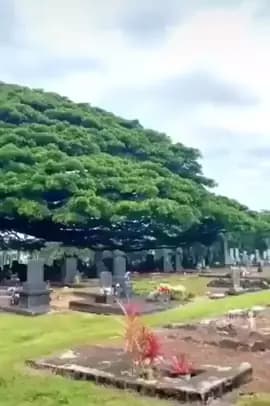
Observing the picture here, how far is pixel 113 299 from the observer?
15.5 metres

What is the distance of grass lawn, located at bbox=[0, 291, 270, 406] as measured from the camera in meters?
5.74

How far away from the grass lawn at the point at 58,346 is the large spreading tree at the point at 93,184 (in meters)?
10.5

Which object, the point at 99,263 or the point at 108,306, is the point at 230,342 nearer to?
the point at 108,306

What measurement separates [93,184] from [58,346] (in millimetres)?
17708

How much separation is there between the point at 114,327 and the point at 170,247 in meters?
25.9

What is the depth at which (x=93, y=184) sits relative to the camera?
1034 inches

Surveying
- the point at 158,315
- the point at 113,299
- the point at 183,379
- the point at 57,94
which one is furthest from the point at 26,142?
the point at 183,379

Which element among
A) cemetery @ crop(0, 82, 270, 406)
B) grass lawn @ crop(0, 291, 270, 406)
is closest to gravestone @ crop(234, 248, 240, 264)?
cemetery @ crop(0, 82, 270, 406)

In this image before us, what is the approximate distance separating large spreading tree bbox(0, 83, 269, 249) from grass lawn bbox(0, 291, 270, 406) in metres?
10.5

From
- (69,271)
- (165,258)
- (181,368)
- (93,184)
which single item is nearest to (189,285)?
(69,271)

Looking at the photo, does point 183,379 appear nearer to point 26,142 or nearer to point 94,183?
point 94,183

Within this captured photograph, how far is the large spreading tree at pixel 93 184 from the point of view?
25.2 m

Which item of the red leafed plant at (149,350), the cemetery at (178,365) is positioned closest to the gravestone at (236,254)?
the cemetery at (178,365)

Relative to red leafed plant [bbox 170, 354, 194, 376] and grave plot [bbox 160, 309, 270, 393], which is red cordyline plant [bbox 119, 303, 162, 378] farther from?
grave plot [bbox 160, 309, 270, 393]
